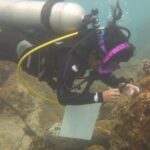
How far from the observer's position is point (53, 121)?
799 centimetres

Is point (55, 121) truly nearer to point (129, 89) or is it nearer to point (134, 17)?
point (129, 89)

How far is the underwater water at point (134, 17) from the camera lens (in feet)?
101

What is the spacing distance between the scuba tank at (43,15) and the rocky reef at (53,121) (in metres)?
1.44

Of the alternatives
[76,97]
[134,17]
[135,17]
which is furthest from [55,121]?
[134,17]

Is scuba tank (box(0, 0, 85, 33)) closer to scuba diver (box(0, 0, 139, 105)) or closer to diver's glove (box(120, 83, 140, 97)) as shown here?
scuba diver (box(0, 0, 139, 105))

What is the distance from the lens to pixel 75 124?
16.1 feet

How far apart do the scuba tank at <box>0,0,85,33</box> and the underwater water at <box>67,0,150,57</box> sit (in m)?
0.64

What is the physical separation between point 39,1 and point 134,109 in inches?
110

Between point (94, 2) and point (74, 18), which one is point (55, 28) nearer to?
point (74, 18)

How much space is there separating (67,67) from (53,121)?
382cm

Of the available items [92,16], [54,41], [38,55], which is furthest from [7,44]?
[92,16]

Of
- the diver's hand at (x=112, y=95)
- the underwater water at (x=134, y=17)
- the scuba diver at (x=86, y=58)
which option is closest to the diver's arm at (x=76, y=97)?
the scuba diver at (x=86, y=58)

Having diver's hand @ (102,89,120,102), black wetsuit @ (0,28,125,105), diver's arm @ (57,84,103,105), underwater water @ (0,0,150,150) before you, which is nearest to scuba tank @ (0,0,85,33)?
black wetsuit @ (0,28,125,105)

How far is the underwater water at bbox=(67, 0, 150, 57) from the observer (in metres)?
30.7
